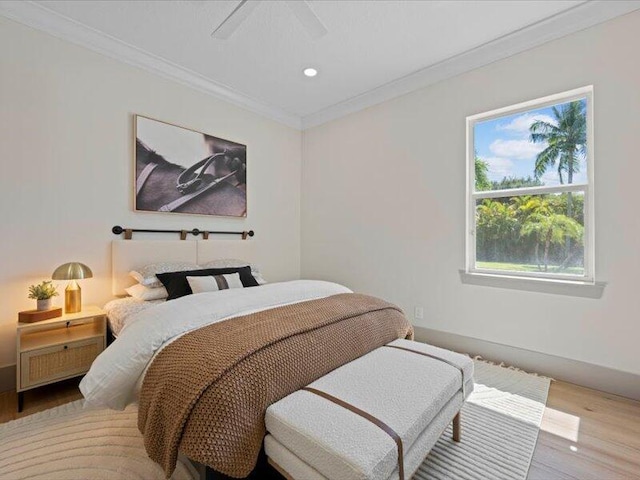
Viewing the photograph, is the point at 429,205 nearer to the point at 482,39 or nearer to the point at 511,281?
the point at 511,281

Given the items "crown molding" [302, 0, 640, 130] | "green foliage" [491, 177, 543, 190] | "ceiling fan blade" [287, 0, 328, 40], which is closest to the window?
"green foliage" [491, 177, 543, 190]

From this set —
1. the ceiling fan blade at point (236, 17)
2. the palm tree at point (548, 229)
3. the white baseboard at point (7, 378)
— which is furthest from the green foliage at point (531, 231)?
the white baseboard at point (7, 378)

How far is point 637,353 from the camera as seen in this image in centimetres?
211

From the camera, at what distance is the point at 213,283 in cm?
256

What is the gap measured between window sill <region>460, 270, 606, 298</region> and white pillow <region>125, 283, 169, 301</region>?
270cm

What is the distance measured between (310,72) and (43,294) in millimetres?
2987

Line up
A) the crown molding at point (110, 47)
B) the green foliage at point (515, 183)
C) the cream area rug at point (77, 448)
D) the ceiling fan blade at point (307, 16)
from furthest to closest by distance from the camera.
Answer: the green foliage at point (515, 183)
the crown molding at point (110, 47)
the ceiling fan blade at point (307, 16)
the cream area rug at point (77, 448)

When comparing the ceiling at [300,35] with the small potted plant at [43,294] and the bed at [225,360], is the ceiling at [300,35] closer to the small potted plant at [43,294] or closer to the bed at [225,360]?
the small potted plant at [43,294]

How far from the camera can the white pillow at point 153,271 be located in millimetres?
2570

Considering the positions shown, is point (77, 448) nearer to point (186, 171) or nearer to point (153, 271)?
point (153, 271)

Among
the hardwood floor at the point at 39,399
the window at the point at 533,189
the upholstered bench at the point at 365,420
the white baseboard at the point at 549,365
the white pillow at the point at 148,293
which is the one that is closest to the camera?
the upholstered bench at the point at 365,420

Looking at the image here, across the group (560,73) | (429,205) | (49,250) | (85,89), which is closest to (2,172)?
(49,250)

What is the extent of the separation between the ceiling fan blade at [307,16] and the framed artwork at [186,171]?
1805mm

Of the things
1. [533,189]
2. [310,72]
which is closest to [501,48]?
[533,189]
